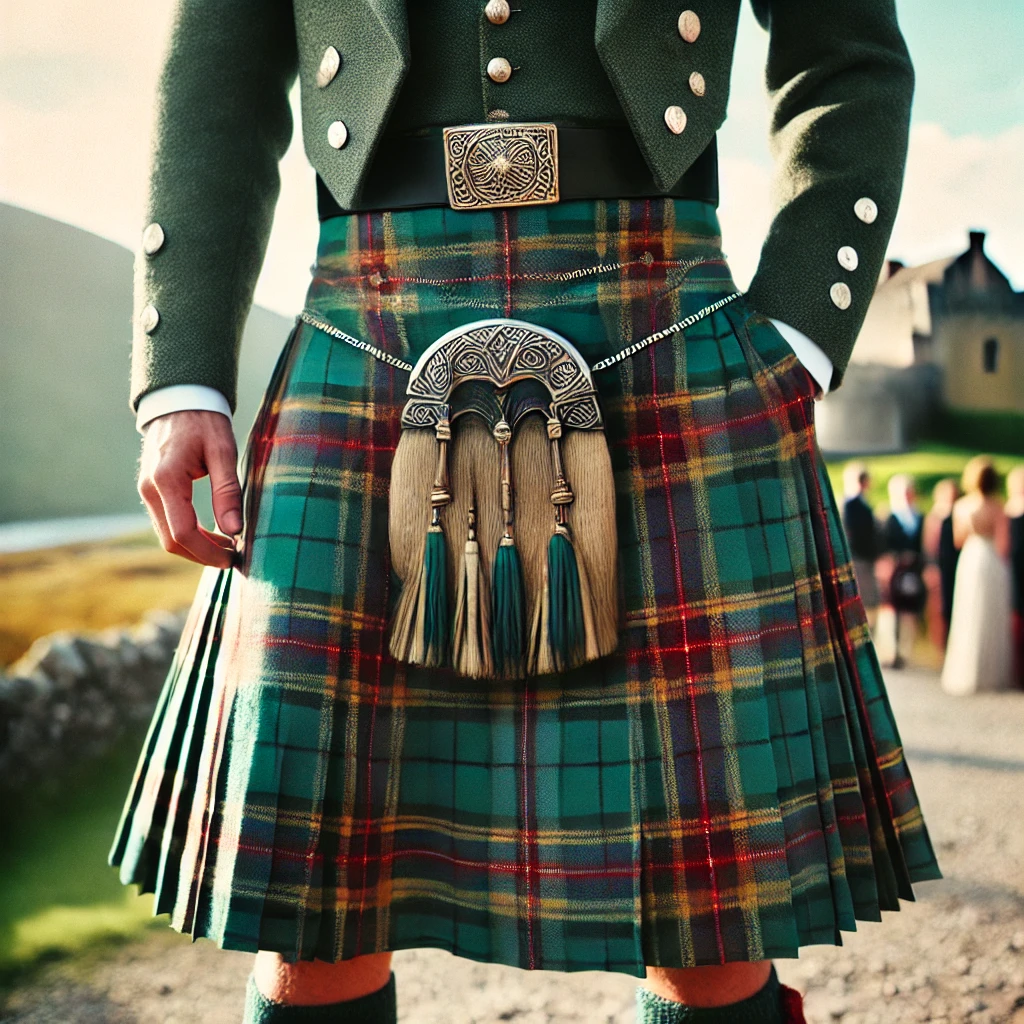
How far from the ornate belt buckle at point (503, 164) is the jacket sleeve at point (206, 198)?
264 millimetres

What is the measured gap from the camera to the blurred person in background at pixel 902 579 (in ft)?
10.7

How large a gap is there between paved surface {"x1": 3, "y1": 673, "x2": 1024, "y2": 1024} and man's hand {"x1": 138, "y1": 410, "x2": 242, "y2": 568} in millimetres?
1264

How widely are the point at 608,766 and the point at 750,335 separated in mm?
463

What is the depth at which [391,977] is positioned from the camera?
3.70 feet

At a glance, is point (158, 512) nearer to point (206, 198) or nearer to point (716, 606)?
point (206, 198)

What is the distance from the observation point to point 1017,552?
323cm

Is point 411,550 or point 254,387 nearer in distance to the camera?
point 411,550

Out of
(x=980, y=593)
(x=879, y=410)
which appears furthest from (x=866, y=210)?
(x=980, y=593)

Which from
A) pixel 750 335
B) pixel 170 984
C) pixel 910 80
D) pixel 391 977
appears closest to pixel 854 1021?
pixel 391 977

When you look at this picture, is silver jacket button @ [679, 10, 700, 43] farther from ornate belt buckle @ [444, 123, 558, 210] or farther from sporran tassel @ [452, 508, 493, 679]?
sporran tassel @ [452, 508, 493, 679]

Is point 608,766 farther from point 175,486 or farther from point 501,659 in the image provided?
point 175,486

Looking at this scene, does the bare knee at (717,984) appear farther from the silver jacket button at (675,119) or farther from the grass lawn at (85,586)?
the grass lawn at (85,586)

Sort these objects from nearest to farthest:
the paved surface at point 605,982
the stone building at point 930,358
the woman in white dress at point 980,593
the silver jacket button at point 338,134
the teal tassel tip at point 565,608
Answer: the teal tassel tip at point 565,608 < the silver jacket button at point 338,134 < the paved surface at point 605,982 < the stone building at point 930,358 < the woman in white dress at point 980,593

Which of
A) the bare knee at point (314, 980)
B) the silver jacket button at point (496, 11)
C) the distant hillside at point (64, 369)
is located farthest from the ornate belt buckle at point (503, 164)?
the distant hillside at point (64, 369)
